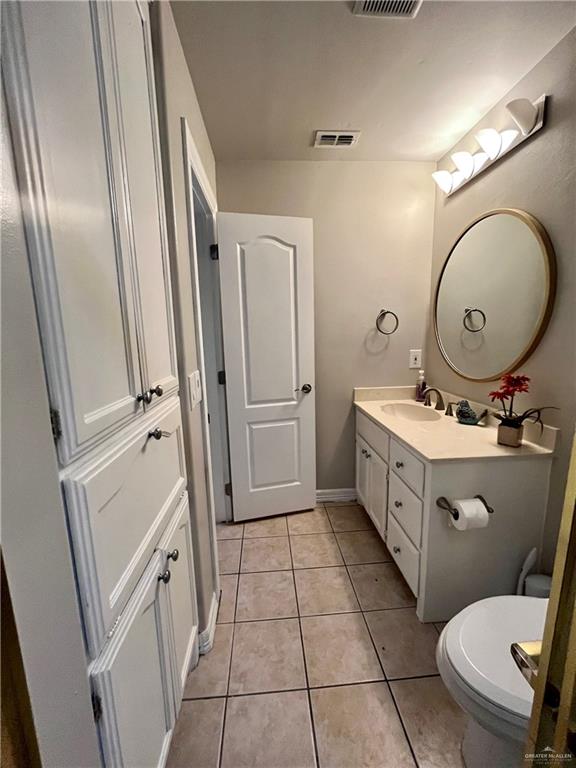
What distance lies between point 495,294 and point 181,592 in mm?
1936

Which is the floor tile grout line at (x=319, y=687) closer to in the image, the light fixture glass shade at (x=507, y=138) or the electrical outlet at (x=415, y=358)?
the electrical outlet at (x=415, y=358)

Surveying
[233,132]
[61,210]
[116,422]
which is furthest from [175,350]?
[233,132]

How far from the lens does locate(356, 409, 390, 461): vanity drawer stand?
1.72 metres

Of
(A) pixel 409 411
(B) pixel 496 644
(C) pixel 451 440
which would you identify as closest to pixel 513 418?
(C) pixel 451 440

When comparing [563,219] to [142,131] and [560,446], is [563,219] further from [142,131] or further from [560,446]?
[142,131]

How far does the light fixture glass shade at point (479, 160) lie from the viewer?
1573mm

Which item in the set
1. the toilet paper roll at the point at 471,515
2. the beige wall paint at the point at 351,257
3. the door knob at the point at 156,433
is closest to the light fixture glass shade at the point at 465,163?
the beige wall paint at the point at 351,257

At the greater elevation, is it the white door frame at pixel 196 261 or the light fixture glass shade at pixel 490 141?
the light fixture glass shade at pixel 490 141

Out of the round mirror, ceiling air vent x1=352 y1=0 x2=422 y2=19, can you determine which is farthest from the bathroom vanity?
ceiling air vent x1=352 y1=0 x2=422 y2=19

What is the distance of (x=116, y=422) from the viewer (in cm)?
63

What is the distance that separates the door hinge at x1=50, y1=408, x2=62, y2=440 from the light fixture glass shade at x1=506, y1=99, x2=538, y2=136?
78.1 inches

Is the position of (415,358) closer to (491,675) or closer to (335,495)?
(335,495)

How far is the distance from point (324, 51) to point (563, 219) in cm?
117

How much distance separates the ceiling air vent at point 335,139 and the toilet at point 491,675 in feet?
7.48
